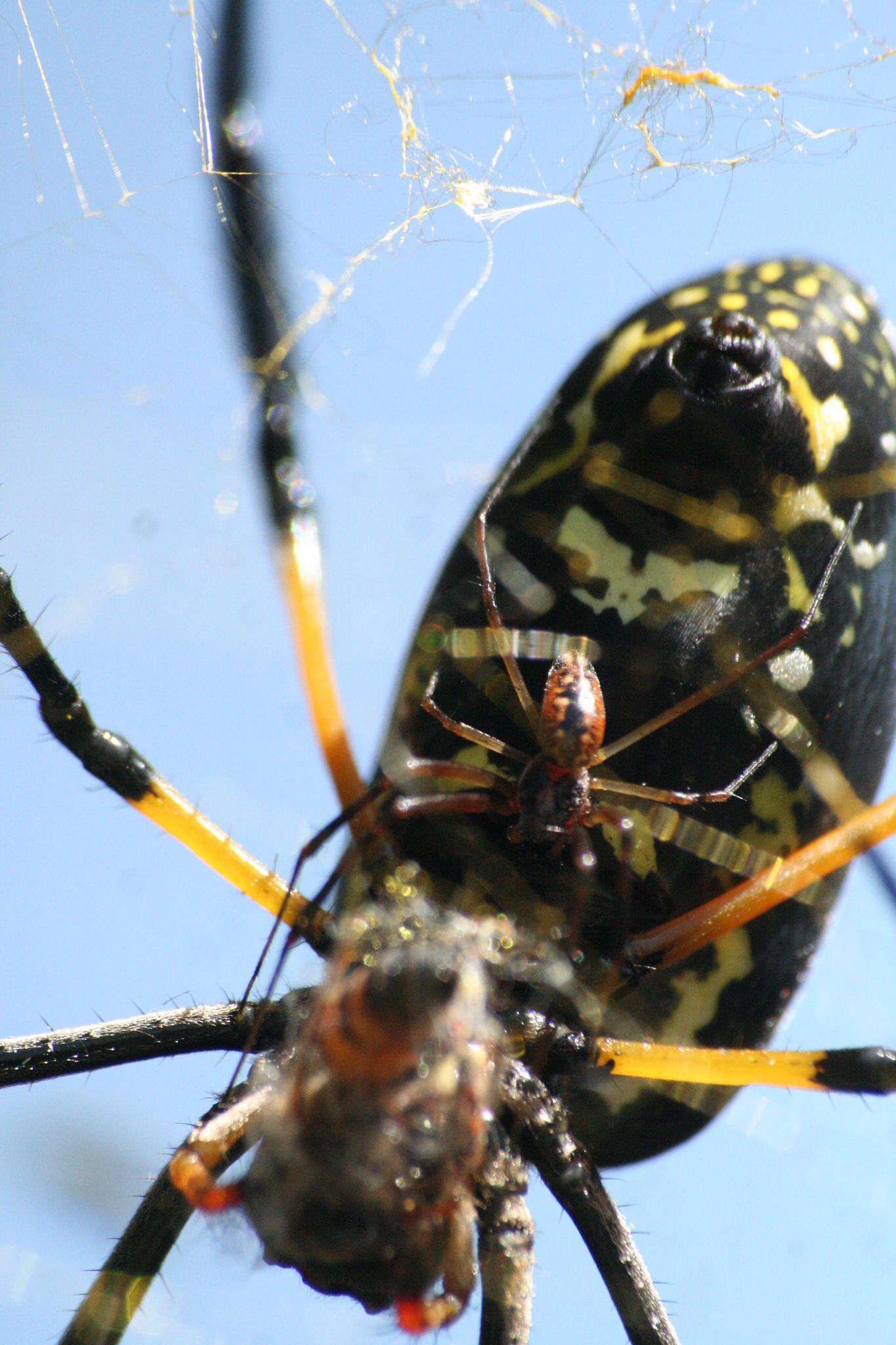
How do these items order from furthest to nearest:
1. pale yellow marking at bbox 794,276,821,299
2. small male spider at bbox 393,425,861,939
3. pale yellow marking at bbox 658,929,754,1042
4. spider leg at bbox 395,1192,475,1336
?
pale yellow marking at bbox 794,276,821,299 < pale yellow marking at bbox 658,929,754,1042 < small male spider at bbox 393,425,861,939 < spider leg at bbox 395,1192,475,1336

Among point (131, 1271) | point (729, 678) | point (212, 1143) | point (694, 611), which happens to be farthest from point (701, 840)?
point (131, 1271)

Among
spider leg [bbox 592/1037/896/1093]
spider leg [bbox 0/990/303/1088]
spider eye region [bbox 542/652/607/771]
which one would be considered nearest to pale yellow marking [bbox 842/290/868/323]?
spider eye region [bbox 542/652/607/771]

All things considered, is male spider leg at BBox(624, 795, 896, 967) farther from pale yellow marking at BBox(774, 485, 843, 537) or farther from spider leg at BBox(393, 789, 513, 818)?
pale yellow marking at BBox(774, 485, 843, 537)

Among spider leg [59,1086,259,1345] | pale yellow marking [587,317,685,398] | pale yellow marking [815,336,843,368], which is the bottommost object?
spider leg [59,1086,259,1345]

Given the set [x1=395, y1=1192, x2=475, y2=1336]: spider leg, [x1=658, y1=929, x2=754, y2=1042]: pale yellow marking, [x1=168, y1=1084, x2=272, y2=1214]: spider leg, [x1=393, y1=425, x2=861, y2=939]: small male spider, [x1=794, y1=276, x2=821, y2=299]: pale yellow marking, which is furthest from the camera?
[x1=794, y1=276, x2=821, y2=299]: pale yellow marking

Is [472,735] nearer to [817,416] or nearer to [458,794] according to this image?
[458,794]

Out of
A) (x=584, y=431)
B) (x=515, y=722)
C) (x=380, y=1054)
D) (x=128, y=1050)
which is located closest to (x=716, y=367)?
(x=584, y=431)

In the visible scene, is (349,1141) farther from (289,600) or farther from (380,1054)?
(289,600)
